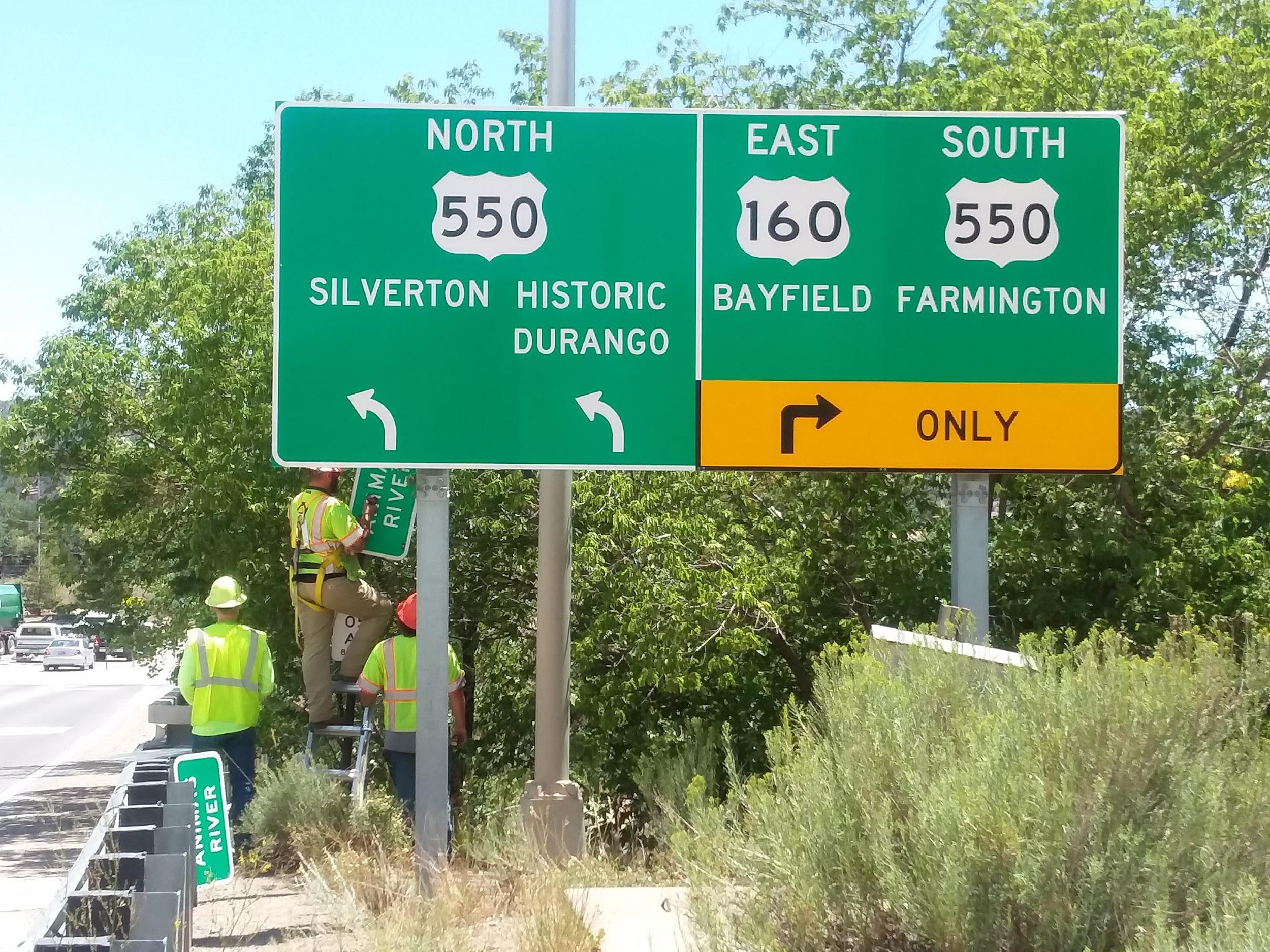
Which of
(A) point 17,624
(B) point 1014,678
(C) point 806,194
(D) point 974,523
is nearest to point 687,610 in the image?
(D) point 974,523

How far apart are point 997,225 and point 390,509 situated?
5037 mm

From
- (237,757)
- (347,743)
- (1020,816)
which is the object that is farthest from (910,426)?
(347,743)

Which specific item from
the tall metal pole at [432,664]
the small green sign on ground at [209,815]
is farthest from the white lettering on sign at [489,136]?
the small green sign on ground at [209,815]

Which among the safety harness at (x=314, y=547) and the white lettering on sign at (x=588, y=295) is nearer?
the white lettering on sign at (x=588, y=295)

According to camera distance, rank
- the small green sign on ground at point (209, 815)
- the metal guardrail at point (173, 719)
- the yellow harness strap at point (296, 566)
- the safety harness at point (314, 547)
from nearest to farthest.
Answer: the small green sign on ground at point (209, 815) → the metal guardrail at point (173, 719) → the safety harness at point (314, 547) → the yellow harness strap at point (296, 566)

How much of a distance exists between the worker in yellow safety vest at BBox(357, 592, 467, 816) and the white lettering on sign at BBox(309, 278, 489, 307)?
8.64 ft

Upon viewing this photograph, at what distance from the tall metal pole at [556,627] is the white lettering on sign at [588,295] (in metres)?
1.28

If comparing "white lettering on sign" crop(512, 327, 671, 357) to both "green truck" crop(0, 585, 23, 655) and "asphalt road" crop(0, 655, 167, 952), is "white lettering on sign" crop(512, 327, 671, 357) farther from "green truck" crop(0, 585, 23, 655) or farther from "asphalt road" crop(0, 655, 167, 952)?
"green truck" crop(0, 585, 23, 655)

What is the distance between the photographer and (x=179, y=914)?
17.0 ft

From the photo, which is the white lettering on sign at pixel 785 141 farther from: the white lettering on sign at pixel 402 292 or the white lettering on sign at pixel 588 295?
the white lettering on sign at pixel 402 292

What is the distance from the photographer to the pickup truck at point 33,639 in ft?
268

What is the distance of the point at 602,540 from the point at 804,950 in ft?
22.1

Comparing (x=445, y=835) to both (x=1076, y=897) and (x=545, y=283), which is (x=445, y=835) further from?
(x=1076, y=897)

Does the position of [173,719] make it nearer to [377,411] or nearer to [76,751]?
[377,411]
